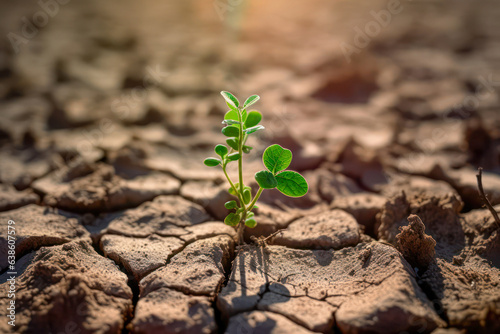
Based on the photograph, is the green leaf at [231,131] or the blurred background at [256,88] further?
the blurred background at [256,88]

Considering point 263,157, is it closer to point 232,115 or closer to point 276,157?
point 276,157

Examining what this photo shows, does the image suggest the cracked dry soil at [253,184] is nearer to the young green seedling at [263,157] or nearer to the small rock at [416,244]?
the small rock at [416,244]

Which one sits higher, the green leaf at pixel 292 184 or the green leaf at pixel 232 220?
the green leaf at pixel 292 184

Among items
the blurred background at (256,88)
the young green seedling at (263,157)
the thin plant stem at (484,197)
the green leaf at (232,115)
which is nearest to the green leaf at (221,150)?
the young green seedling at (263,157)

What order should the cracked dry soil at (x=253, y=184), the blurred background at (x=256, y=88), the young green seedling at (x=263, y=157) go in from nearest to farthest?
the cracked dry soil at (x=253, y=184) → the young green seedling at (x=263, y=157) → the blurred background at (x=256, y=88)

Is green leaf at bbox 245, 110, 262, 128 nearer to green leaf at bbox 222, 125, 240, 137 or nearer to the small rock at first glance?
green leaf at bbox 222, 125, 240, 137

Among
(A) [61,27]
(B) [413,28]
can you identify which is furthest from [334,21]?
(A) [61,27]

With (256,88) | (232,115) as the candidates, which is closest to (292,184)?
(232,115)
